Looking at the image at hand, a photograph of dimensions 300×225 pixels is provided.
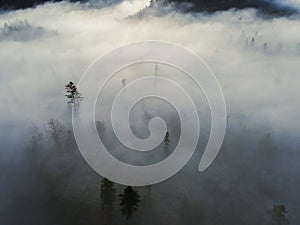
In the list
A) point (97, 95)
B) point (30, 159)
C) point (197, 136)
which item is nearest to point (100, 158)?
point (30, 159)

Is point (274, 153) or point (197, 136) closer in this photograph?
point (274, 153)

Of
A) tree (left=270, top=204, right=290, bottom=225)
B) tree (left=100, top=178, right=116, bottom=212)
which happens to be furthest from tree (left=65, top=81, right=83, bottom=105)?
tree (left=270, top=204, right=290, bottom=225)

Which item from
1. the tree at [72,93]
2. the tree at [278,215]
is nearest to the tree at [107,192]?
the tree at [72,93]

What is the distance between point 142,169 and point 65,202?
30.2 metres

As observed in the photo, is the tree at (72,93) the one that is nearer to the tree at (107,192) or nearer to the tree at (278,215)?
the tree at (107,192)

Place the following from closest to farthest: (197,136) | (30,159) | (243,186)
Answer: (243,186) → (30,159) → (197,136)

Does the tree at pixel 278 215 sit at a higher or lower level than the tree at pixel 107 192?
lower

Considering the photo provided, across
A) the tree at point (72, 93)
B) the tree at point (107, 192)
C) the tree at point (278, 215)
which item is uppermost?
the tree at point (72, 93)

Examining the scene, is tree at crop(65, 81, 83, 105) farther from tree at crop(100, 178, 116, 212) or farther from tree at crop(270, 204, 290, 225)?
tree at crop(270, 204, 290, 225)

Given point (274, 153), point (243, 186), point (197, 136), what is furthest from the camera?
point (197, 136)

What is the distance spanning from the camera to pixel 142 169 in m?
125

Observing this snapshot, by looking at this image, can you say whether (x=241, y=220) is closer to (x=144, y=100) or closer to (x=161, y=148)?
(x=161, y=148)

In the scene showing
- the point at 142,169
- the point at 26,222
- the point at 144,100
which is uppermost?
the point at 144,100

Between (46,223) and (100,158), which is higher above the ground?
(100,158)
